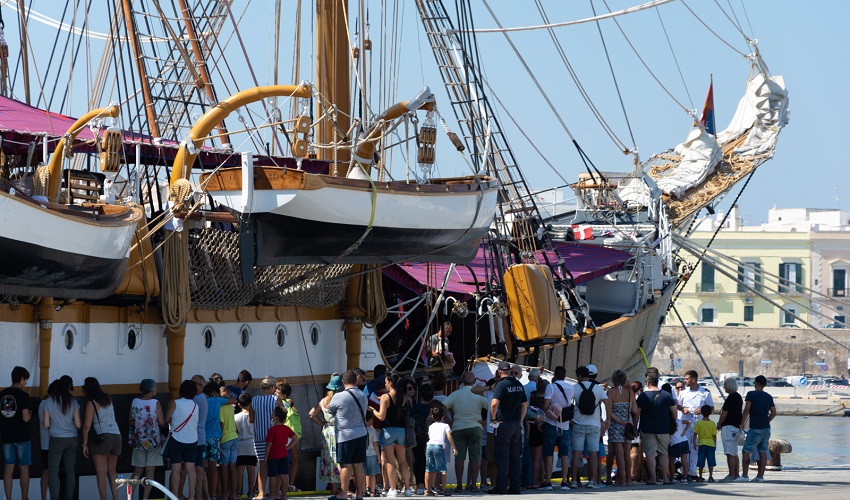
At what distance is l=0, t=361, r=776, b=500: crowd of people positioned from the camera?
13.6 meters

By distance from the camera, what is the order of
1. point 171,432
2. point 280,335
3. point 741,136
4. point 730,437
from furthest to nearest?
point 741,136 < point 730,437 < point 280,335 < point 171,432

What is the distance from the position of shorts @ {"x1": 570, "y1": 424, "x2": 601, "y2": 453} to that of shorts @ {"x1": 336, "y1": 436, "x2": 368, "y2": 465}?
3.13 metres

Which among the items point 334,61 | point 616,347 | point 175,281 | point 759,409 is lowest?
point 759,409

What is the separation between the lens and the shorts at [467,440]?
1544 cm

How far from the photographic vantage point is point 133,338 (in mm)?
15422

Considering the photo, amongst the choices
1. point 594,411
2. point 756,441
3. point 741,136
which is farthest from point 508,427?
point 741,136

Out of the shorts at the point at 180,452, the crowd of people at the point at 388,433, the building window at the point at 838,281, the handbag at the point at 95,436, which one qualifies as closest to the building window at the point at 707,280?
the building window at the point at 838,281

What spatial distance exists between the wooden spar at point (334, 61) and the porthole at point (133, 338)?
172 inches

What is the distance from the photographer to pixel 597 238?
2970 cm

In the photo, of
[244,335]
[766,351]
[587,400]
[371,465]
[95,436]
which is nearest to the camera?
[95,436]

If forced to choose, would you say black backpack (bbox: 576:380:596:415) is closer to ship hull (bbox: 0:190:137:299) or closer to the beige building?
ship hull (bbox: 0:190:137:299)

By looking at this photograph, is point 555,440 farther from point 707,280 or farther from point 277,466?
point 707,280

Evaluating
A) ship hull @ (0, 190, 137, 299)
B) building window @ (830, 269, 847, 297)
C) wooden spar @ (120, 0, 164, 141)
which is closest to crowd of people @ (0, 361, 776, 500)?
ship hull @ (0, 190, 137, 299)

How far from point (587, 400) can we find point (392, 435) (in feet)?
7.82
